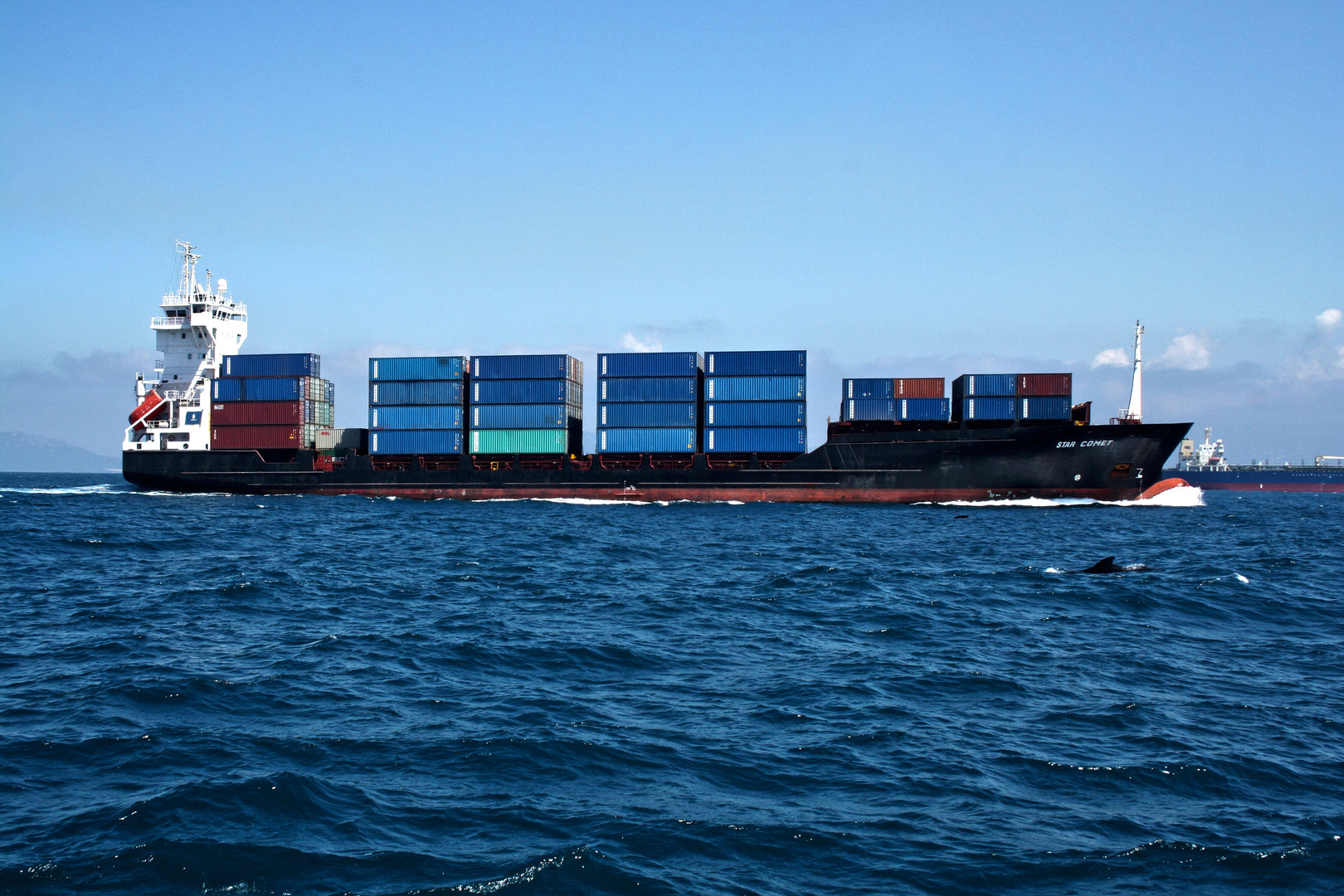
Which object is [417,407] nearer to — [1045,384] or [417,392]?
[417,392]

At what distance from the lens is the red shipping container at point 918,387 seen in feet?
187

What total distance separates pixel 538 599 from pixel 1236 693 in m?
15.6

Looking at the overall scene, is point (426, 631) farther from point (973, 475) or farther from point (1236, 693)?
point (973, 475)

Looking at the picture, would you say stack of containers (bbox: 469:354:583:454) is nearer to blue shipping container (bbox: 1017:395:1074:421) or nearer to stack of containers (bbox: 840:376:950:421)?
stack of containers (bbox: 840:376:950:421)

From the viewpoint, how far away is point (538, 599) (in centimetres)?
2166

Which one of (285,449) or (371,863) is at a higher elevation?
(285,449)

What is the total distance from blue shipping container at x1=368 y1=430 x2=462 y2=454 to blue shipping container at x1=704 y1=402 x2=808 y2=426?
20.3m

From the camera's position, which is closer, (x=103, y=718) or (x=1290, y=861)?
(x=1290, y=861)

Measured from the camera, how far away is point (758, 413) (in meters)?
59.4

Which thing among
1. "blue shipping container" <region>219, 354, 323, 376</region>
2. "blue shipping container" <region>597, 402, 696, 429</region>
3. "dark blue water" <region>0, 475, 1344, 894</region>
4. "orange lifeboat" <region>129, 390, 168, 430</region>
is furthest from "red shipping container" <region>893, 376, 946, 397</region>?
"orange lifeboat" <region>129, 390, 168, 430</region>

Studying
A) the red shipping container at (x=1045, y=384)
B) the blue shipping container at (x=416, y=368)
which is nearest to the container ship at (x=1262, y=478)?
the red shipping container at (x=1045, y=384)

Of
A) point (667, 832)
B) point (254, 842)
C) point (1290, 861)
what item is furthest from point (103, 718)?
point (1290, 861)

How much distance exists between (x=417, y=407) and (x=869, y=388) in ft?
115

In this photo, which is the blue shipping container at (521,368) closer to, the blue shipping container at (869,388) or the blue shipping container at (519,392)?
the blue shipping container at (519,392)
